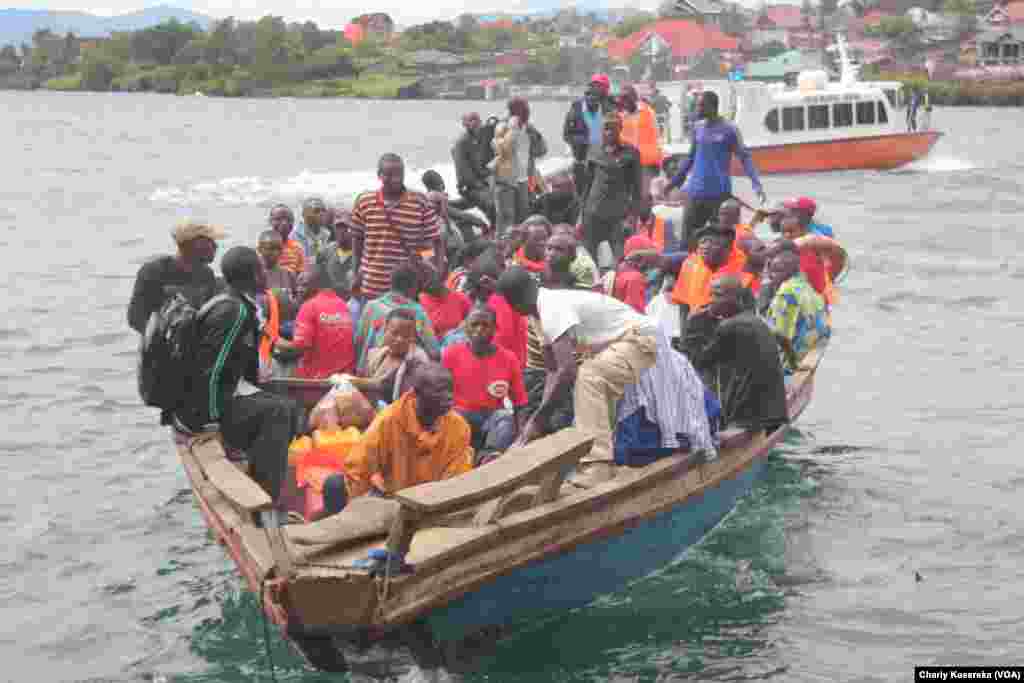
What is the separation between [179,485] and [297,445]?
4.35 m

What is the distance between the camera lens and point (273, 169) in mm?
51312

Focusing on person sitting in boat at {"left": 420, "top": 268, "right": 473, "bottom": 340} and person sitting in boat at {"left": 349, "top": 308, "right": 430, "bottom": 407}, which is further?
person sitting in boat at {"left": 420, "top": 268, "right": 473, "bottom": 340}

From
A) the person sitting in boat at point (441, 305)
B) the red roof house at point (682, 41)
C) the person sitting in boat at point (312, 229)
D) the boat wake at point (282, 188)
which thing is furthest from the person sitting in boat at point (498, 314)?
the red roof house at point (682, 41)

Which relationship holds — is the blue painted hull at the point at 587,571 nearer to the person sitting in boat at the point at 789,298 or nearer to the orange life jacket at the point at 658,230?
the person sitting in boat at the point at 789,298

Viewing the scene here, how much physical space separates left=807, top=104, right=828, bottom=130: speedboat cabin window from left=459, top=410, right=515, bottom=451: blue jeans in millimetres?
30628

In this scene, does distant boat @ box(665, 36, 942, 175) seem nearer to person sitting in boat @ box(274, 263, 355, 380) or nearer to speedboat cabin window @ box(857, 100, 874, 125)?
speedboat cabin window @ box(857, 100, 874, 125)

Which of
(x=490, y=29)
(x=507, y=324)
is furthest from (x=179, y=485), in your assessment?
(x=490, y=29)

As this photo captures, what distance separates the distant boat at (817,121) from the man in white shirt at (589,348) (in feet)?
96.9

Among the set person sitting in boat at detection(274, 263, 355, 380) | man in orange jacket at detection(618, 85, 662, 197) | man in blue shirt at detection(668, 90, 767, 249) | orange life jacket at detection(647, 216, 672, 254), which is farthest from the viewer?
man in orange jacket at detection(618, 85, 662, 197)

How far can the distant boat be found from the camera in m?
37.5

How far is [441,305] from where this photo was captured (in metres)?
11.1

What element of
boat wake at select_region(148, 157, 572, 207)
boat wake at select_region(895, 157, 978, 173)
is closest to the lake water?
boat wake at select_region(148, 157, 572, 207)

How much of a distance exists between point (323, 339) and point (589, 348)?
2.93 m

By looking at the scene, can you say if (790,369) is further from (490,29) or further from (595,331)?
(490,29)
